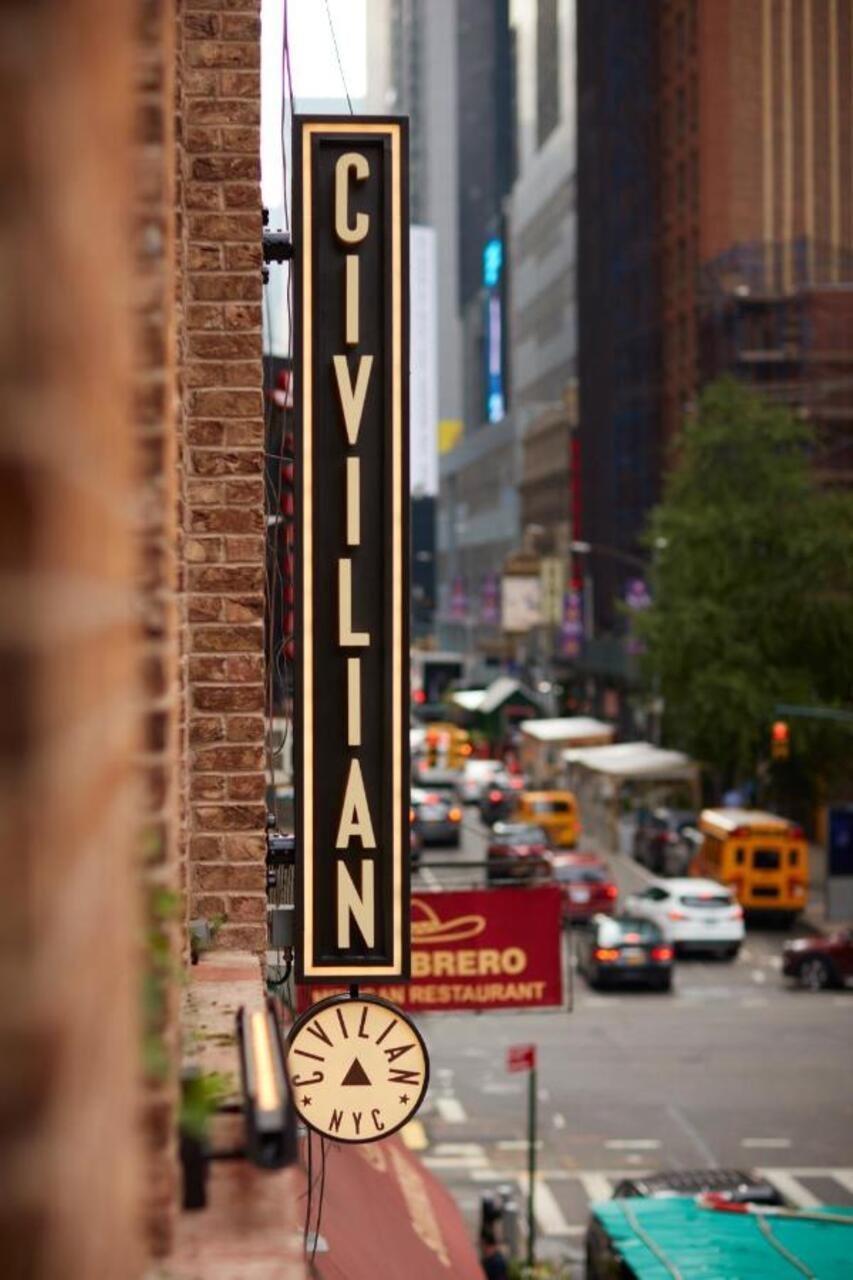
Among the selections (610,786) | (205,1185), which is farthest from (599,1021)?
(205,1185)

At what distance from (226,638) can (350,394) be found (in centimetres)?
104

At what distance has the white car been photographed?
42.0 metres

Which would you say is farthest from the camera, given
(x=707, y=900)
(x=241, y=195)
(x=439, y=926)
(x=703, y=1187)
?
(x=707, y=900)

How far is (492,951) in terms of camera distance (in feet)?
59.6

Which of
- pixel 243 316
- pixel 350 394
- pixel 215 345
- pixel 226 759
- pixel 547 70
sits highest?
pixel 547 70

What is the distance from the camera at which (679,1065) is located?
3244cm

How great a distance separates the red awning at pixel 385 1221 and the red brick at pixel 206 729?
213 cm

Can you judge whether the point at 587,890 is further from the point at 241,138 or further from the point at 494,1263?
the point at 241,138

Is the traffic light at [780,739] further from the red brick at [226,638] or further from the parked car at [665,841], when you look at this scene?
the red brick at [226,638]

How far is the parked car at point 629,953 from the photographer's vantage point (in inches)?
1521

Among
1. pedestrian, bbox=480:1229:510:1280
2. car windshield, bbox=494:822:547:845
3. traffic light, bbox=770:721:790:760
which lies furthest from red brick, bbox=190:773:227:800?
traffic light, bbox=770:721:790:760

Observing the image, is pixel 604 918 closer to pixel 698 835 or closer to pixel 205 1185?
pixel 698 835

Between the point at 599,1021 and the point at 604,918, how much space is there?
3494 millimetres

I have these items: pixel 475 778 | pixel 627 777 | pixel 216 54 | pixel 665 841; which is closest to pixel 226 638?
pixel 216 54
